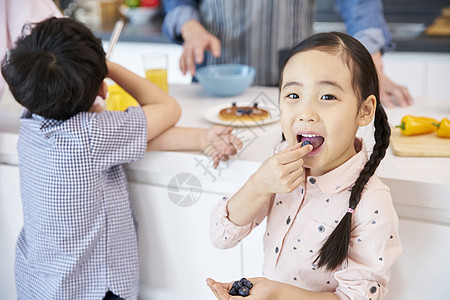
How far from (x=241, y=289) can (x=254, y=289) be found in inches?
0.8

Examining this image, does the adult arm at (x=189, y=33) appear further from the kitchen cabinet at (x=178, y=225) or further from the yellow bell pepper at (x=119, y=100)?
the kitchen cabinet at (x=178, y=225)

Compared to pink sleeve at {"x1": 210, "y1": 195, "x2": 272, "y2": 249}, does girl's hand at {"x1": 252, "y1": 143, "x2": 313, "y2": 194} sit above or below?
above

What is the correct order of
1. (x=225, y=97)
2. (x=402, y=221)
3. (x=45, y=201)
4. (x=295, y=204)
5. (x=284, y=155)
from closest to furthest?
(x=284, y=155), (x=295, y=204), (x=402, y=221), (x=45, y=201), (x=225, y=97)

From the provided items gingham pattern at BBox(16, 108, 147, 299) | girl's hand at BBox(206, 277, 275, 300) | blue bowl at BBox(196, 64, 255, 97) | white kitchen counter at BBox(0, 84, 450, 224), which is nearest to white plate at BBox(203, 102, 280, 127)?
white kitchen counter at BBox(0, 84, 450, 224)

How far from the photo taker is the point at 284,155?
2.75ft

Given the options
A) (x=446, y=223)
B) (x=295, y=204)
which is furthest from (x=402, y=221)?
(x=295, y=204)

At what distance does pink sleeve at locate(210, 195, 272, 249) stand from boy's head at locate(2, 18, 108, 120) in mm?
399

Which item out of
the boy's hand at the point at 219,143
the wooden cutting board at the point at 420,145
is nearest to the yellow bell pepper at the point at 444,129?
the wooden cutting board at the point at 420,145

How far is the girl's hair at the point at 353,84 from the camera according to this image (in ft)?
2.80

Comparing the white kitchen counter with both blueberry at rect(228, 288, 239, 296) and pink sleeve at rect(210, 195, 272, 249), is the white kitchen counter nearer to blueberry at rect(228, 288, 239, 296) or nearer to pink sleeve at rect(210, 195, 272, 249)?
pink sleeve at rect(210, 195, 272, 249)

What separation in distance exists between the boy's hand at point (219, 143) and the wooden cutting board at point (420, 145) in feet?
1.10

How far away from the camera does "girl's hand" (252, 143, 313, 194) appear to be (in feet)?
2.74

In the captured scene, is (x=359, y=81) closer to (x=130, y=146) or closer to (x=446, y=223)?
(x=446, y=223)

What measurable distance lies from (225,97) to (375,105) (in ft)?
2.68
